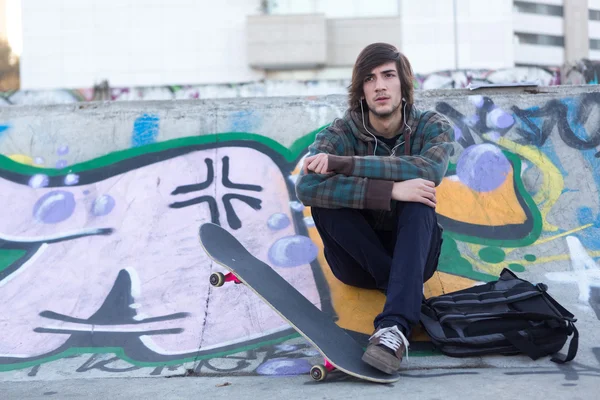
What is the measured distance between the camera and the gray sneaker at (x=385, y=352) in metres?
2.70

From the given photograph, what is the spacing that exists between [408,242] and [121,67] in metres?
35.2

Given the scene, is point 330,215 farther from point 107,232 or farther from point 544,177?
point 544,177

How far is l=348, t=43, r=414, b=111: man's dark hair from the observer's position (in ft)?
11.1

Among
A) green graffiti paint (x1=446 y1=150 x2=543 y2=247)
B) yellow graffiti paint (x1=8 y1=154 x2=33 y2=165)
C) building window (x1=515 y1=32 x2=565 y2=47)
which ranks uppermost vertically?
building window (x1=515 y1=32 x2=565 y2=47)

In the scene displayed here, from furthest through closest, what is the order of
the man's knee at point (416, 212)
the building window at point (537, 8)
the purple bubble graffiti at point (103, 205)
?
the building window at point (537, 8)
the purple bubble graffiti at point (103, 205)
the man's knee at point (416, 212)

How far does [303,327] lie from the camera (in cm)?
287

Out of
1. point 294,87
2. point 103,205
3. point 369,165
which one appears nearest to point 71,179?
point 103,205

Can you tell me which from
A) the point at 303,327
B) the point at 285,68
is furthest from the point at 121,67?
the point at 303,327

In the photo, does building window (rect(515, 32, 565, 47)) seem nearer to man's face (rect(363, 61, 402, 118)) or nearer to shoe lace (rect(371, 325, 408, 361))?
man's face (rect(363, 61, 402, 118))

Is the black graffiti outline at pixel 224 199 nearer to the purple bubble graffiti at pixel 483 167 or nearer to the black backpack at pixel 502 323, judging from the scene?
the purple bubble graffiti at pixel 483 167

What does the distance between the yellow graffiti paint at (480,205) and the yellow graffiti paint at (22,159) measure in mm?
2837

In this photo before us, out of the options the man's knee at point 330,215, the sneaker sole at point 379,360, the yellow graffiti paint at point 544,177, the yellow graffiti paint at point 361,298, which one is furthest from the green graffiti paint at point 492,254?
the sneaker sole at point 379,360

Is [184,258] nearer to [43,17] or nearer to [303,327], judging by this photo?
[303,327]

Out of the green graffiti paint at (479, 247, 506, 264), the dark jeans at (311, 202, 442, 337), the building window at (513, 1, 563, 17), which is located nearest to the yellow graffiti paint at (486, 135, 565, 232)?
the green graffiti paint at (479, 247, 506, 264)
